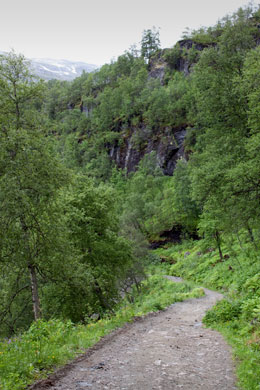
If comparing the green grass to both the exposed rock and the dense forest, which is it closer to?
the dense forest

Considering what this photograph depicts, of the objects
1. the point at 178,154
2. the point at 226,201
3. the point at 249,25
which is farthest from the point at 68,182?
the point at 178,154

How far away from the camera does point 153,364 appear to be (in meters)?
6.24

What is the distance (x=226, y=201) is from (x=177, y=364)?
10.3m

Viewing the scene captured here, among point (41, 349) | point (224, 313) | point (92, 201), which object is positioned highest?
point (92, 201)

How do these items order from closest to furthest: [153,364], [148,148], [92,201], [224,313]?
[153,364] < [224,313] < [92,201] < [148,148]

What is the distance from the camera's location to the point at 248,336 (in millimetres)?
7879

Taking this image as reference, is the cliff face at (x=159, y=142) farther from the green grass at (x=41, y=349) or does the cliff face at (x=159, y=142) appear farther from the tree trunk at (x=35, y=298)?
the green grass at (x=41, y=349)

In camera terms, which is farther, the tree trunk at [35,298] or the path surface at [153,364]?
the tree trunk at [35,298]

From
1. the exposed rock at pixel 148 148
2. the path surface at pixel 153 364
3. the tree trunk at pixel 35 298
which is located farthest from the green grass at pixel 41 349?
the exposed rock at pixel 148 148

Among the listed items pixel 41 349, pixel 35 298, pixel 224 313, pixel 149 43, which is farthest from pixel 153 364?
pixel 149 43

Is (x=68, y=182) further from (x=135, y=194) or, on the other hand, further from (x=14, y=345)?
(x=135, y=194)

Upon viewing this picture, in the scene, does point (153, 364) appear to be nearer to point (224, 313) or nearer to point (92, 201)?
point (224, 313)

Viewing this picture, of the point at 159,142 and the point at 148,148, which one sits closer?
the point at 159,142

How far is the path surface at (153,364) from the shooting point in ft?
16.8
